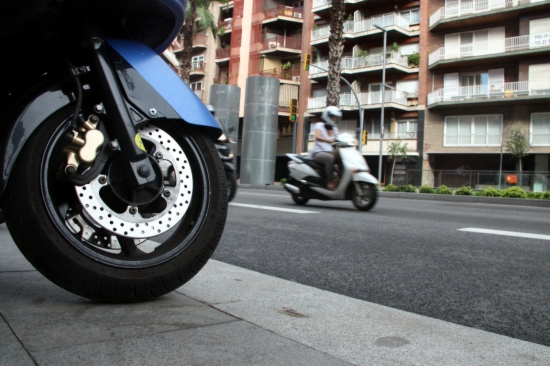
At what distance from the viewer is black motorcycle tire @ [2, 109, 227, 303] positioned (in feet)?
6.01

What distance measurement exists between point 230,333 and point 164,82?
103cm

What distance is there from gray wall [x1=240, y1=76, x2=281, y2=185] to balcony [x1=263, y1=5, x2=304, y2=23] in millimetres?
16903

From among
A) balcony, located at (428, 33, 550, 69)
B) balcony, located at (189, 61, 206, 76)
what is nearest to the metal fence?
balcony, located at (428, 33, 550, 69)

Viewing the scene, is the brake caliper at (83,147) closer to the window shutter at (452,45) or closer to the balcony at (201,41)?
the window shutter at (452,45)

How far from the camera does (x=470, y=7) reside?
108ft

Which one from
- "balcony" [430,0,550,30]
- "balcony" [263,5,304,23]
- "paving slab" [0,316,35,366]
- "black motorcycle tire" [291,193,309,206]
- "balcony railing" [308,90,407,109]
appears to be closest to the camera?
"paving slab" [0,316,35,366]

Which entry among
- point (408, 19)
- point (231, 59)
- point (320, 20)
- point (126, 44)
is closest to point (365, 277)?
point (126, 44)

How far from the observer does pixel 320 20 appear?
4219 centimetres

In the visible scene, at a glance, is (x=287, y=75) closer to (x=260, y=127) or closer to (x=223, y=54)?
(x=223, y=54)

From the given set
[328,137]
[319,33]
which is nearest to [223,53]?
[319,33]

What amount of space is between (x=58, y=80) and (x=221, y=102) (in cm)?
2643

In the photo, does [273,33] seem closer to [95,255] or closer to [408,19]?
[408,19]

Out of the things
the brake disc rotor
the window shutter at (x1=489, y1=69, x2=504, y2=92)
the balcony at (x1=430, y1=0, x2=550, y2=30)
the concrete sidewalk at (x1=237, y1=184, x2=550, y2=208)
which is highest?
the balcony at (x1=430, y1=0, x2=550, y2=30)

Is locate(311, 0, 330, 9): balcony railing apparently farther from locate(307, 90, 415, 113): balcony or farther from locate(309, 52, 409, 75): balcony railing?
locate(307, 90, 415, 113): balcony
